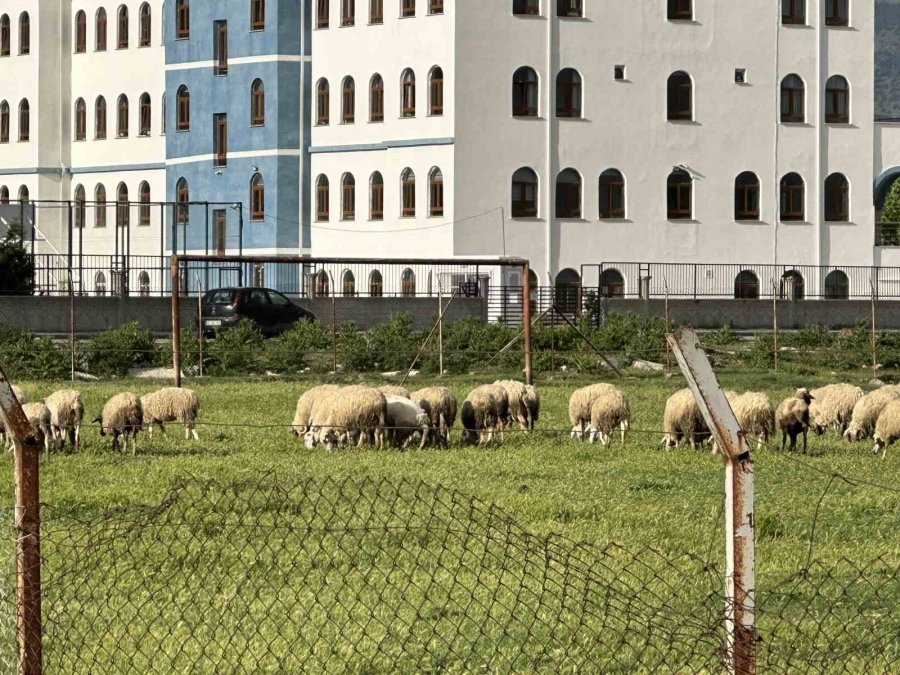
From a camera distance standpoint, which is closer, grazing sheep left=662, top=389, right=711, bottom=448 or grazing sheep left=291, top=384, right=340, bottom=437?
grazing sheep left=662, top=389, right=711, bottom=448

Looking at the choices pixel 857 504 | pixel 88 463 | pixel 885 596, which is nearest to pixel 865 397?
pixel 857 504

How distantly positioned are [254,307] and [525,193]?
13.2m

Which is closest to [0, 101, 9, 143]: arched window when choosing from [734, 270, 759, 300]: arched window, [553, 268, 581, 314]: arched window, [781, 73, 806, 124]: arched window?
[553, 268, 581, 314]: arched window

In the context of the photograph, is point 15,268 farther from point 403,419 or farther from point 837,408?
point 837,408

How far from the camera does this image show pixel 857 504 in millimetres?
15953

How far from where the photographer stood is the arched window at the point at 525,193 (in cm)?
5972

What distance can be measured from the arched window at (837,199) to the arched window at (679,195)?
201 inches

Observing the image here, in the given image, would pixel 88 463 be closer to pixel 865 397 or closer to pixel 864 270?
pixel 865 397

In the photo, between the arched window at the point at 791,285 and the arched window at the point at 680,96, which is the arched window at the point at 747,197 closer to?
the arched window at the point at 791,285

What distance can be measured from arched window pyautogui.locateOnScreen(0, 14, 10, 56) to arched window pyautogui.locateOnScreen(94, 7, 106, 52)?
4.70 metres

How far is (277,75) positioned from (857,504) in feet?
168

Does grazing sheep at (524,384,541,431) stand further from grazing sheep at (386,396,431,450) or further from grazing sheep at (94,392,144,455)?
grazing sheep at (94,392,144,455)

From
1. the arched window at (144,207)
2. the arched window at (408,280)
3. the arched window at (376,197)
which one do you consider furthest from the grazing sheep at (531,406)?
the arched window at (144,207)

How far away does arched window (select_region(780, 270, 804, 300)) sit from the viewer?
59.5 metres
